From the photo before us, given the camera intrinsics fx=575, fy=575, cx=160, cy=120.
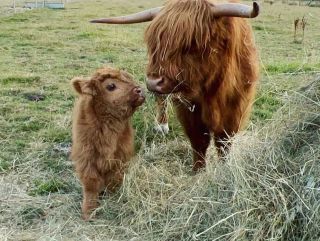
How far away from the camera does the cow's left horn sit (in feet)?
13.5

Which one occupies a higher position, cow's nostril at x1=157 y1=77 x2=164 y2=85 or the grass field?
cow's nostril at x1=157 y1=77 x2=164 y2=85

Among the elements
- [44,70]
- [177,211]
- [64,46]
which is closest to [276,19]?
[64,46]

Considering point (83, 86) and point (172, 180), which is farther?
point (172, 180)

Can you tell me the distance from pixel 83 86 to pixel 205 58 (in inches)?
38.3

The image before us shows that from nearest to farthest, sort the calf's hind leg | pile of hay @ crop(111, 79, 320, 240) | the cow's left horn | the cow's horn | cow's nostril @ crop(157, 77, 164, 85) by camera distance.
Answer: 1. pile of hay @ crop(111, 79, 320, 240)
2. the cow's left horn
3. cow's nostril @ crop(157, 77, 164, 85)
4. the calf's hind leg
5. the cow's horn

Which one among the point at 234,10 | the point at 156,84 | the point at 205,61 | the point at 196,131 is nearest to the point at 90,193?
the point at 156,84

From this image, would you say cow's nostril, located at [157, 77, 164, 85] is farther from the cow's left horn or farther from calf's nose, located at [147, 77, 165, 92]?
the cow's left horn

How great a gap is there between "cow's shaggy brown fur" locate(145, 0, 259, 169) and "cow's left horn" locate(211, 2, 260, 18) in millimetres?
57

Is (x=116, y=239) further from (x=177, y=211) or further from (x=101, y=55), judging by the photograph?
(x=101, y=55)

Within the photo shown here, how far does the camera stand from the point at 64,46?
12.0 meters

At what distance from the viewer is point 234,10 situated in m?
4.25

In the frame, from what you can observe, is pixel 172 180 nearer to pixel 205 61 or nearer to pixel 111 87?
pixel 111 87

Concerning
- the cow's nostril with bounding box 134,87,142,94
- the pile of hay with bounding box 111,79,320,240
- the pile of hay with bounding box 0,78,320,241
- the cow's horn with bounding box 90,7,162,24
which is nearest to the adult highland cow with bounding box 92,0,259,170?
the cow's horn with bounding box 90,7,162,24

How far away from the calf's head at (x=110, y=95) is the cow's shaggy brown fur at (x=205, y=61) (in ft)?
0.86
